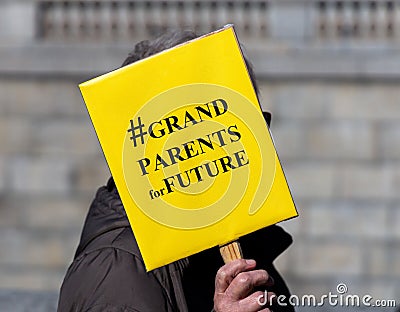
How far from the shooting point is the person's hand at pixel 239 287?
2.62 meters

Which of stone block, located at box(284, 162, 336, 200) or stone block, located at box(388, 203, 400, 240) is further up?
stone block, located at box(284, 162, 336, 200)

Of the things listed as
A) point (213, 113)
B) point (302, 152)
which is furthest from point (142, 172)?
point (302, 152)

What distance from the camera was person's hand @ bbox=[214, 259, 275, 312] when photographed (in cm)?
262

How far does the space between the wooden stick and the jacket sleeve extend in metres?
0.19

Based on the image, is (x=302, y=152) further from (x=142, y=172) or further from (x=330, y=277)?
(x=142, y=172)

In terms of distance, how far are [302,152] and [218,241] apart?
5434mm

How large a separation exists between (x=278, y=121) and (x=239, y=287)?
551cm

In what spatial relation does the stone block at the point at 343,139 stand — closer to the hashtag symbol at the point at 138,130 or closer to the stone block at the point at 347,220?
the stone block at the point at 347,220

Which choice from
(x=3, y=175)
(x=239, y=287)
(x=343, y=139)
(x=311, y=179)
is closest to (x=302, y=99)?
(x=343, y=139)

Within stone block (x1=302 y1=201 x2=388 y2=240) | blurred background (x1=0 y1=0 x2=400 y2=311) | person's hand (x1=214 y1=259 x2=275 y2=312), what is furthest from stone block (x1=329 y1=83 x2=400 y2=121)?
person's hand (x1=214 y1=259 x2=275 y2=312)

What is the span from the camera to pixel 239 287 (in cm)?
262

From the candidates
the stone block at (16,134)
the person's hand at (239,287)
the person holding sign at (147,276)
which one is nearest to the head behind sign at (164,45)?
the person holding sign at (147,276)

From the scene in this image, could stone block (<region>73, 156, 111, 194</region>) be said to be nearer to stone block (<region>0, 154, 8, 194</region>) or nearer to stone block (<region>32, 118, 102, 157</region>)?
stone block (<region>32, 118, 102, 157</region>)

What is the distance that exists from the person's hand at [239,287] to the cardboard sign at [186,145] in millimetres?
108
